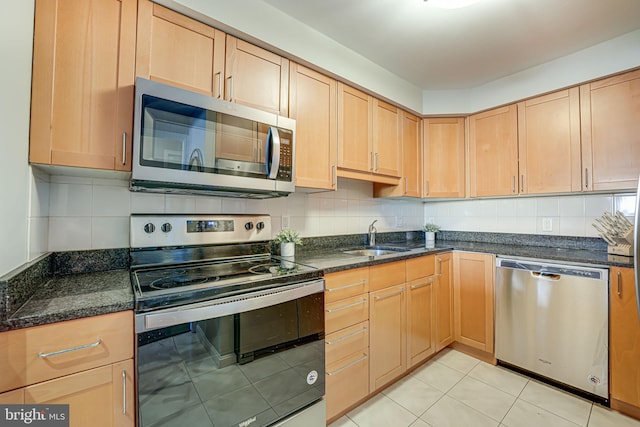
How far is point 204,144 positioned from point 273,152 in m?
0.35

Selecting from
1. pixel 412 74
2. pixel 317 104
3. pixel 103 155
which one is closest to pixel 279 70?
pixel 317 104

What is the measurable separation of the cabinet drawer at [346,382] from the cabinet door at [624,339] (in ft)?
4.96

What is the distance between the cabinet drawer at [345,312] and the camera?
4.97 feet

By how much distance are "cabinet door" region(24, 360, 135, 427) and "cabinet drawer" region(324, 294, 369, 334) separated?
0.89 m

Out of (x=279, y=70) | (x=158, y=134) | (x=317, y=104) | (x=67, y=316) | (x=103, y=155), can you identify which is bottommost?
(x=67, y=316)

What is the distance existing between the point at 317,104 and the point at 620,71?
6.97ft

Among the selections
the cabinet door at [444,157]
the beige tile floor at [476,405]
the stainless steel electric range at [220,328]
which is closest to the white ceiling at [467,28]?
the cabinet door at [444,157]

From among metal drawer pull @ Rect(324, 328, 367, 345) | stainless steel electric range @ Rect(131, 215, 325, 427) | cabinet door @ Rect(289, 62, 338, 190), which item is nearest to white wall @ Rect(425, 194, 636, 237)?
cabinet door @ Rect(289, 62, 338, 190)

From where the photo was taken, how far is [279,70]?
1.67 metres

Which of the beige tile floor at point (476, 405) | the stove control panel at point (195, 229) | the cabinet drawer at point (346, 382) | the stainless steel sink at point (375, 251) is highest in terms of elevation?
the stove control panel at point (195, 229)

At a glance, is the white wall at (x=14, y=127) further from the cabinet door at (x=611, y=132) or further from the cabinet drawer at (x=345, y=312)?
the cabinet door at (x=611, y=132)

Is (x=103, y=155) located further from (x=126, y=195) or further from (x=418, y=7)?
(x=418, y=7)

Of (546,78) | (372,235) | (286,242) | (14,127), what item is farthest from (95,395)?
(546,78)

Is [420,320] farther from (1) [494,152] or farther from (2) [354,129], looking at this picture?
(1) [494,152]
